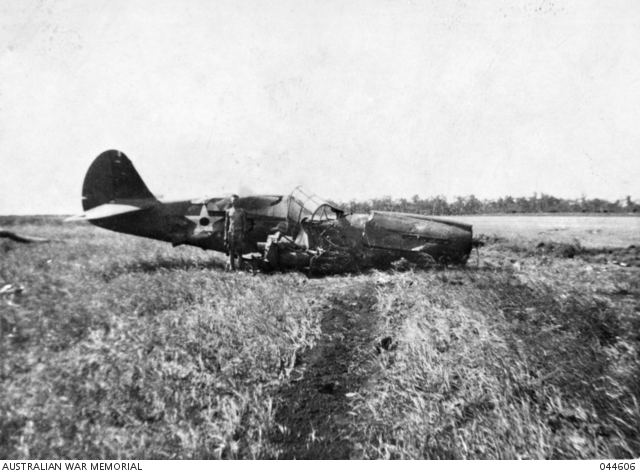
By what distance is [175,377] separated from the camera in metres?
3.65

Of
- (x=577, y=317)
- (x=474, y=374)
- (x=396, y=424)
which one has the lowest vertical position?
(x=396, y=424)

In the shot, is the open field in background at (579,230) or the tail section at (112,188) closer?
the tail section at (112,188)

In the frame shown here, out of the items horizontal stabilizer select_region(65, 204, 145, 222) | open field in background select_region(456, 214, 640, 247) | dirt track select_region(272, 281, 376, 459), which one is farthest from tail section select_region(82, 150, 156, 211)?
open field in background select_region(456, 214, 640, 247)

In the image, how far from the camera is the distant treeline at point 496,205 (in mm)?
19531

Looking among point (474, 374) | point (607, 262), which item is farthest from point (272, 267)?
point (607, 262)

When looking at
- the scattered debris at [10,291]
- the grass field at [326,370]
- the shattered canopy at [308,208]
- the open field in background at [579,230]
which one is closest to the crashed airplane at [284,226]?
the shattered canopy at [308,208]

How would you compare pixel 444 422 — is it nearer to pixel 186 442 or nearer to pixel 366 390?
pixel 366 390

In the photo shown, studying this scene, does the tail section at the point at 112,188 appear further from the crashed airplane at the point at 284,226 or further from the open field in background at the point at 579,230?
the open field in background at the point at 579,230

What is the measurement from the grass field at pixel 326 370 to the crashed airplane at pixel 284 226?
1327 millimetres

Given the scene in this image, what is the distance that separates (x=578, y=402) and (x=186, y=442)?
3472 mm

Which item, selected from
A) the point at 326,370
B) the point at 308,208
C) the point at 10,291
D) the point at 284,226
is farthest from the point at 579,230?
the point at 10,291

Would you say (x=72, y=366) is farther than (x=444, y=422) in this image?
Yes

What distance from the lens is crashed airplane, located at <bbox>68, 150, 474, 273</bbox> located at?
7324 millimetres

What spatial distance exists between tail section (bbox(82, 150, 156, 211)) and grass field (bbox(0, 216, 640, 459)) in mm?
3781
